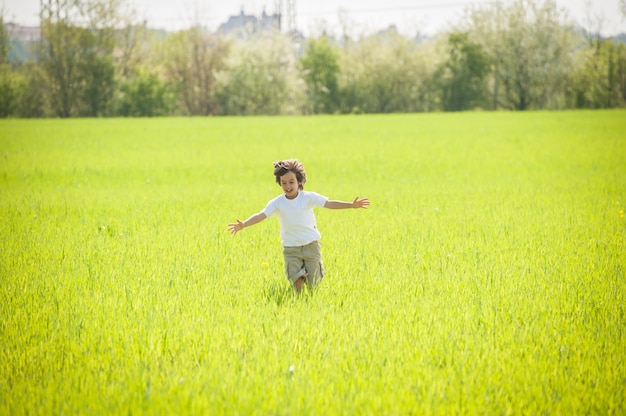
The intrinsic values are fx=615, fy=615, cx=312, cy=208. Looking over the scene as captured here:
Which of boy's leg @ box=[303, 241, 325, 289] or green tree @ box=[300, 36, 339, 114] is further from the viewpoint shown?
green tree @ box=[300, 36, 339, 114]

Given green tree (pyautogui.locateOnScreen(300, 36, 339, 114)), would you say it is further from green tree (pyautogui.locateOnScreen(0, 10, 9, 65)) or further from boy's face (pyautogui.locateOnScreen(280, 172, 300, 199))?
boy's face (pyautogui.locateOnScreen(280, 172, 300, 199))

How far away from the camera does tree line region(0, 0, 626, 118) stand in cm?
5731

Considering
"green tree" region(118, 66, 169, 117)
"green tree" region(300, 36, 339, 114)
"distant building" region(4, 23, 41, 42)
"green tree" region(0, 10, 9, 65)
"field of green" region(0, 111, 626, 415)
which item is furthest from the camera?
"green tree" region(300, 36, 339, 114)

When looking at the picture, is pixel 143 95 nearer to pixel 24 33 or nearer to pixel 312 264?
pixel 24 33

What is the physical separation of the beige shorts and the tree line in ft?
183

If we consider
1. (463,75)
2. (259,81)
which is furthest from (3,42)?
(463,75)

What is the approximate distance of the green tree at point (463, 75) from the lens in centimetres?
6906

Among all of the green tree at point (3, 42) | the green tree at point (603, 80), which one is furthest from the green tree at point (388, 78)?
the green tree at point (3, 42)

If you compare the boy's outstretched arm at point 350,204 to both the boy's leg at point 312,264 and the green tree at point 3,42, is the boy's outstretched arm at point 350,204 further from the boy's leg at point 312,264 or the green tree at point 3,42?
the green tree at point 3,42

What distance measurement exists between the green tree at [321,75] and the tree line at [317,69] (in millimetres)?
121

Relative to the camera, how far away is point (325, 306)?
5.38 m

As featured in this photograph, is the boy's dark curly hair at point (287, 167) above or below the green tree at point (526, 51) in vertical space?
below

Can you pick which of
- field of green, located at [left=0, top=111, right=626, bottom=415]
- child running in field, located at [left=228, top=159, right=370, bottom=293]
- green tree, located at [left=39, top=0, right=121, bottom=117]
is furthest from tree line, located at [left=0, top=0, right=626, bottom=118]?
child running in field, located at [left=228, top=159, right=370, bottom=293]

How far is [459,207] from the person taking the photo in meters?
11.1
